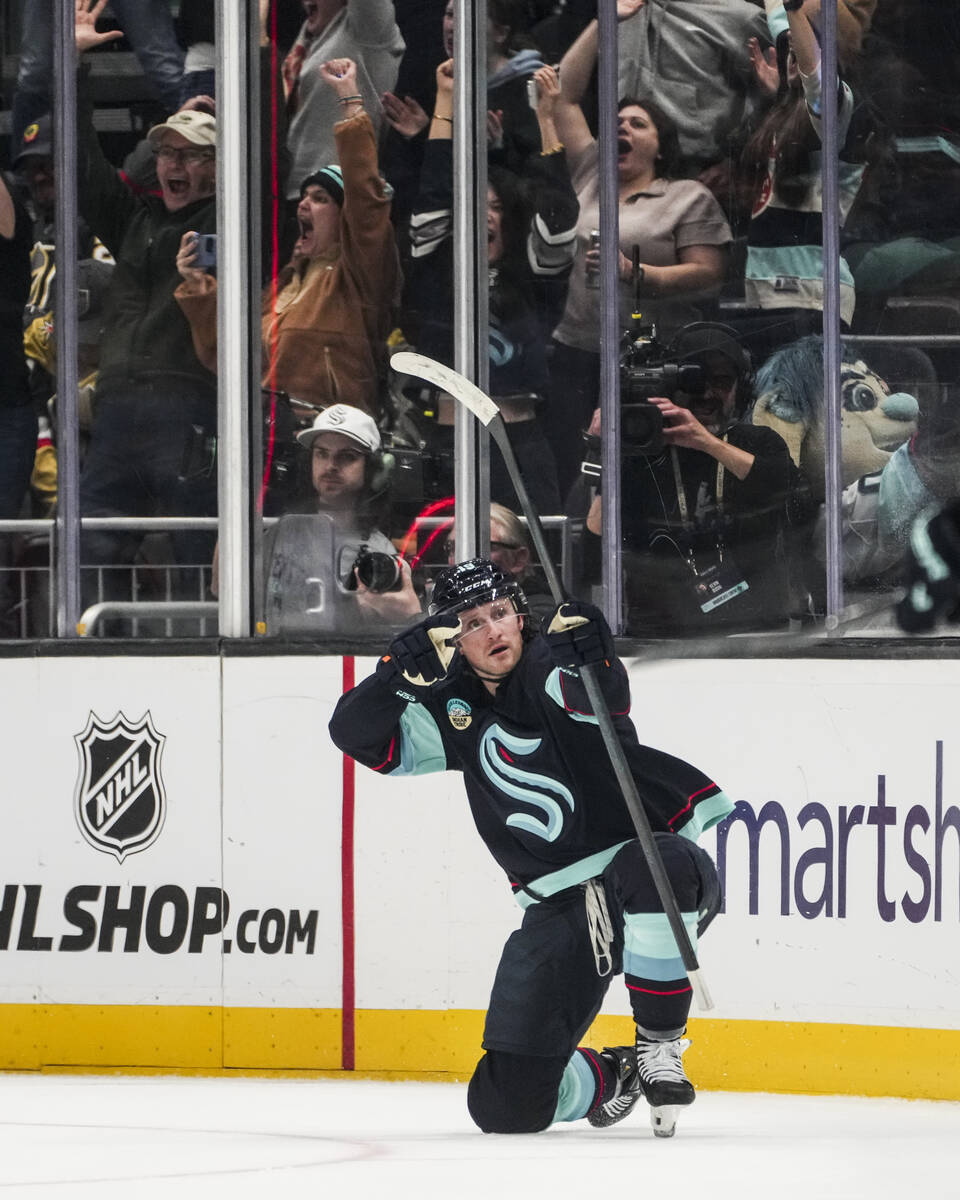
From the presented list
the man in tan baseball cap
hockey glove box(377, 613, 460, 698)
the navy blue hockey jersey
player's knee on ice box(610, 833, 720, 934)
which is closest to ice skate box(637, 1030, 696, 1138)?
player's knee on ice box(610, 833, 720, 934)

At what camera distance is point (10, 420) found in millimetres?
4418

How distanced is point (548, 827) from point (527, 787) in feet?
0.26

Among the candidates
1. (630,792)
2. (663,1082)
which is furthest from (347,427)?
(663,1082)

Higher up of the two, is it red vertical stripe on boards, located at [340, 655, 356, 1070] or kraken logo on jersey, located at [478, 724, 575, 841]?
kraken logo on jersey, located at [478, 724, 575, 841]

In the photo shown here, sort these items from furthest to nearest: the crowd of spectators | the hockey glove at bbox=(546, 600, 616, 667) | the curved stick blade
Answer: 1. the crowd of spectators
2. the curved stick blade
3. the hockey glove at bbox=(546, 600, 616, 667)

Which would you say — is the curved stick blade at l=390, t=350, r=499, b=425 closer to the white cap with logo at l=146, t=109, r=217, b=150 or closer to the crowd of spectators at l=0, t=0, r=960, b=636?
the crowd of spectators at l=0, t=0, r=960, b=636

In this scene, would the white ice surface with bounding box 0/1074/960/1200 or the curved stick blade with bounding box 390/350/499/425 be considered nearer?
the white ice surface with bounding box 0/1074/960/1200

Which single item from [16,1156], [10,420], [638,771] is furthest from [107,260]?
[16,1156]

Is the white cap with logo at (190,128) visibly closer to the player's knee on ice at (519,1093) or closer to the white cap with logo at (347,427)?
the white cap with logo at (347,427)

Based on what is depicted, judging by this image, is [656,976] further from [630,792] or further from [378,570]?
[378,570]

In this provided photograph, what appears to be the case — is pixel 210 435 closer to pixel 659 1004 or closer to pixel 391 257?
pixel 391 257

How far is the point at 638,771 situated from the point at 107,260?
1889 mm

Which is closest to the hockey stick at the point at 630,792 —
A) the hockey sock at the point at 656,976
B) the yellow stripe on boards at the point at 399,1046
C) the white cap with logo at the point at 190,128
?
the hockey sock at the point at 656,976

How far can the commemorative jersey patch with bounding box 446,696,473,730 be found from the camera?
11.1 ft
